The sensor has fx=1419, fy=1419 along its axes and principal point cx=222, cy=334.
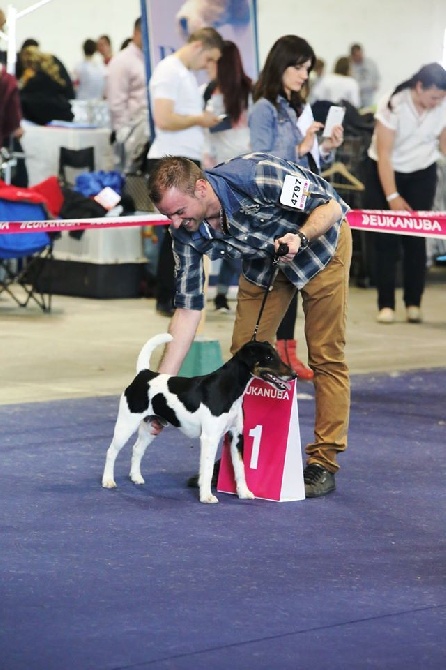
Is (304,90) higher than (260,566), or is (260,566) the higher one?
(304,90)

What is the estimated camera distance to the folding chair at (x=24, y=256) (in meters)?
9.44

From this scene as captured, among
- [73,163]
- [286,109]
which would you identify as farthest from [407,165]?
[73,163]

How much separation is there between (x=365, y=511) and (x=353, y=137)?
7555mm

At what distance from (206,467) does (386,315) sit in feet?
16.3

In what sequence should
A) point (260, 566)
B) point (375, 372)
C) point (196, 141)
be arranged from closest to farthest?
point (260, 566) < point (375, 372) < point (196, 141)

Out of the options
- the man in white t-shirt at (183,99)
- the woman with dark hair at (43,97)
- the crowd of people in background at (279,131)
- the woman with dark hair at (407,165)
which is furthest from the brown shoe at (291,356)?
the woman with dark hair at (43,97)

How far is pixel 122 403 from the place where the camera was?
4.98 metres

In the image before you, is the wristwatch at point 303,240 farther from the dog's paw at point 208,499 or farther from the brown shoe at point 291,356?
the brown shoe at point 291,356

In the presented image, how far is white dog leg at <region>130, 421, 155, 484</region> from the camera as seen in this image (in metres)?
5.09

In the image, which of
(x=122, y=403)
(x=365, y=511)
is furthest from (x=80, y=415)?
(x=365, y=511)

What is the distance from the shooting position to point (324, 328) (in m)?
5.12

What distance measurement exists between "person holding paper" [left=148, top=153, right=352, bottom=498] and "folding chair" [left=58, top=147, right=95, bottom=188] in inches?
251

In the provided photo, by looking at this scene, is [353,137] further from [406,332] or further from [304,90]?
[304,90]

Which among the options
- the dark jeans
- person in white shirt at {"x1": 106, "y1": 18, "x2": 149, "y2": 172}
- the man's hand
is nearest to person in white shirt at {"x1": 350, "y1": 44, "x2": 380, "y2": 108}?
person in white shirt at {"x1": 106, "y1": 18, "x2": 149, "y2": 172}
